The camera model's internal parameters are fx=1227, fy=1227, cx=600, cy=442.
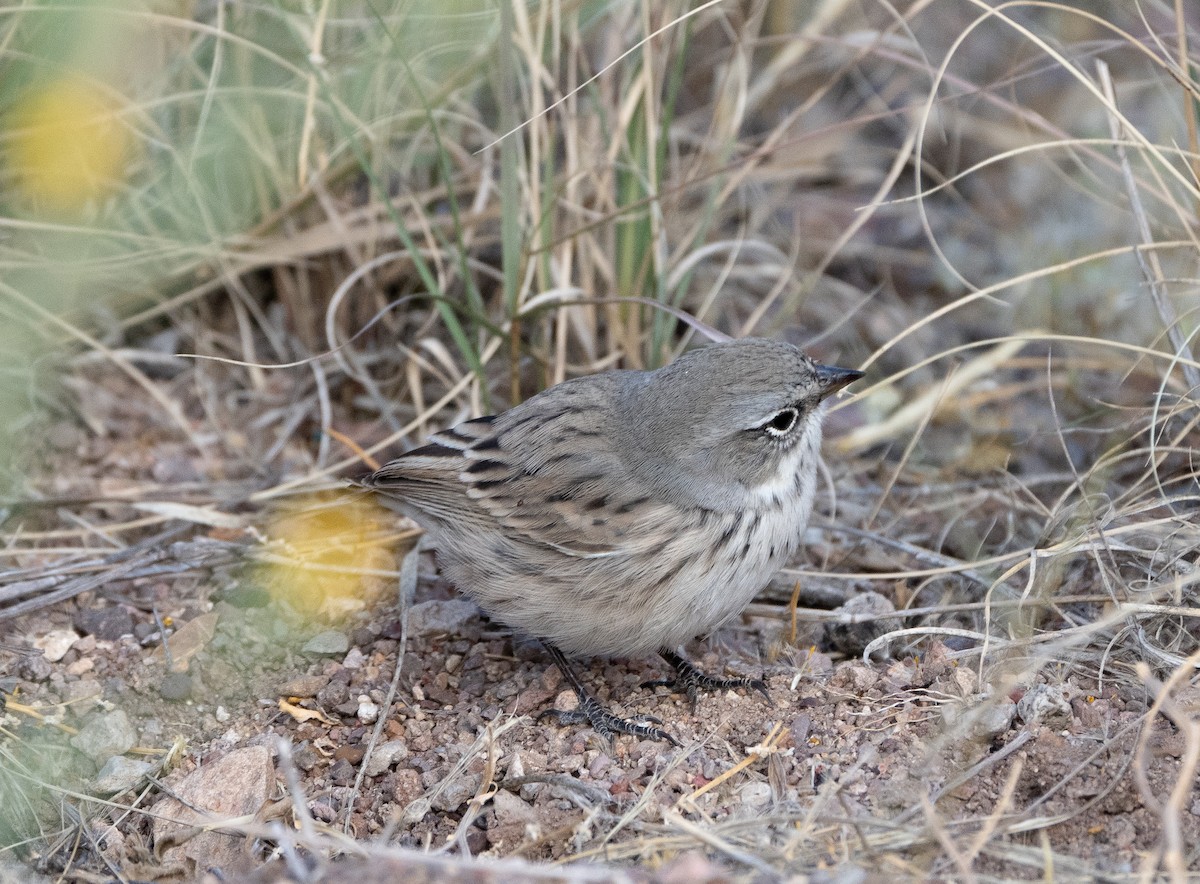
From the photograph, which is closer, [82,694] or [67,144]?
[82,694]

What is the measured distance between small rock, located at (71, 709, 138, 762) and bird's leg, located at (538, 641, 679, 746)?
150cm

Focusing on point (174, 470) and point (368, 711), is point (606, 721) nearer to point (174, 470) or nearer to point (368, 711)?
point (368, 711)

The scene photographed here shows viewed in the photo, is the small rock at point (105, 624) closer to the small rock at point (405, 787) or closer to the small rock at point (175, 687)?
the small rock at point (175, 687)

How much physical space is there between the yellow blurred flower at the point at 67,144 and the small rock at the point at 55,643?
2.28m

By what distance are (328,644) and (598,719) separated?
1.22m

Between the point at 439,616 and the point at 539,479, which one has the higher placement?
the point at 539,479

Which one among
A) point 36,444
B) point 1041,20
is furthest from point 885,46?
point 36,444

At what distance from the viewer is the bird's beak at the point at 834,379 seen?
14.9ft

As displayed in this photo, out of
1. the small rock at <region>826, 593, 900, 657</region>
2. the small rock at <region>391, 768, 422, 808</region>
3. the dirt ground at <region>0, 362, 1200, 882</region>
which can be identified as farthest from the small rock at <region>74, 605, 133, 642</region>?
the small rock at <region>826, 593, 900, 657</region>

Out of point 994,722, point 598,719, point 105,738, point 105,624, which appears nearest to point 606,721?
point 598,719

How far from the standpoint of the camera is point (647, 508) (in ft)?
14.9

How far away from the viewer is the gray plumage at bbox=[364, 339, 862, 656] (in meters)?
4.45

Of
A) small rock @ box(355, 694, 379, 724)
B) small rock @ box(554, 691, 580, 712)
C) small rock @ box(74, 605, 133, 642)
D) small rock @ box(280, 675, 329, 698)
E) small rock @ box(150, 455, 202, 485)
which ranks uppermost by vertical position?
small rock @ box(150, 455, 202, 485)

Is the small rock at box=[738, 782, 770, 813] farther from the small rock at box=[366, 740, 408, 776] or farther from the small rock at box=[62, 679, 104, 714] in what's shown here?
the small rock at box=[62, 679, 104, 714]
